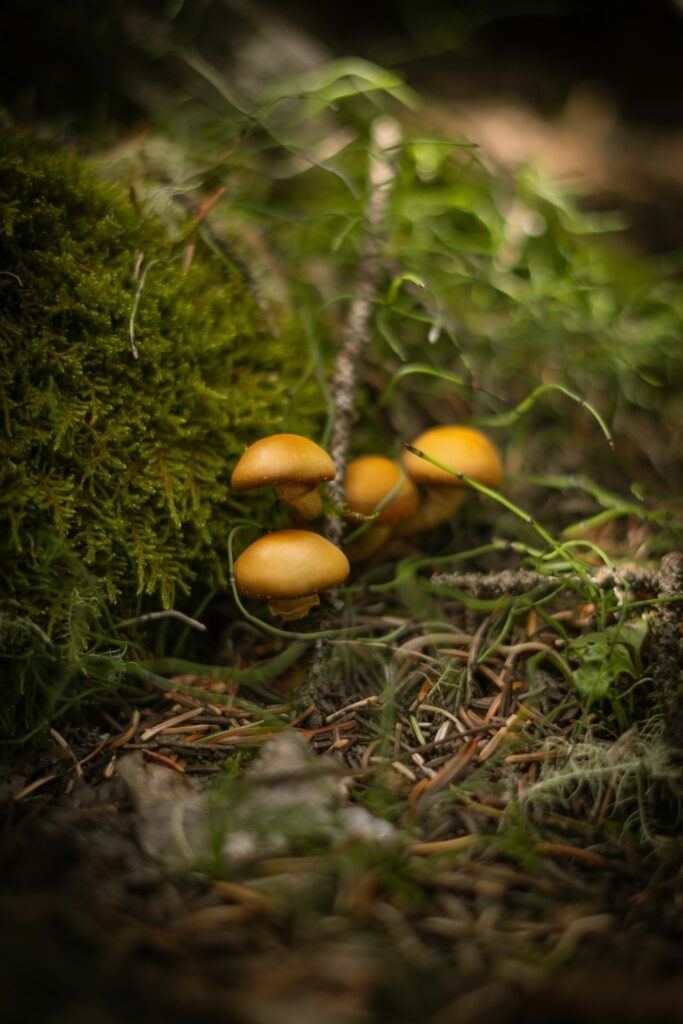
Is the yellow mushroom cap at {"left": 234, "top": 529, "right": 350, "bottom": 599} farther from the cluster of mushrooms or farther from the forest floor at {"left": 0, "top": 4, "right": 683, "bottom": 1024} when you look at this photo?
the forest floor at {"left": 0, "top": 4, "right": 683, "bottom": 1024}

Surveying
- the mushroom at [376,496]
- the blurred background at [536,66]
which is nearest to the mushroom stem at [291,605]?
the mushroom at [376,496]

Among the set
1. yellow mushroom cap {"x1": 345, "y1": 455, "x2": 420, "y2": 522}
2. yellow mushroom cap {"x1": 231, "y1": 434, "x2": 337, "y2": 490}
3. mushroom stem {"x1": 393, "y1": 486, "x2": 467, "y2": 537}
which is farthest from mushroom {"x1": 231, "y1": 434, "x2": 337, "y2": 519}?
mushroom stem {"x1": 393, "y1": 486, "x2": 467, "y2": 537}

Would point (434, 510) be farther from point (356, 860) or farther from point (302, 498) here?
point (356, 860)

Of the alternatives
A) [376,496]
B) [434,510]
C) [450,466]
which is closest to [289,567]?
[376,496]

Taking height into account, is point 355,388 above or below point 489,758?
above

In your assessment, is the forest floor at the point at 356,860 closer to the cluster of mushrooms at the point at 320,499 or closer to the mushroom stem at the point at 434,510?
the cluster of mushrooms at the point at 320,499

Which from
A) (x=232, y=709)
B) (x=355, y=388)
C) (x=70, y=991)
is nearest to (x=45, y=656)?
(x=232, y=709)

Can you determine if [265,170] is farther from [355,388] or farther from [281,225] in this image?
[355,388]

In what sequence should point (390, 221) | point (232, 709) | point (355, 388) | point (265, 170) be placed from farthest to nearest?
point (265, 170), point (390, 221), point (355, 388), point (232, 709)
